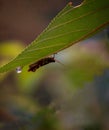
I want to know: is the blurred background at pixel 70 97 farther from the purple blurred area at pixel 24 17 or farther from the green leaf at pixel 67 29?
the purple blurred area at pixel 24 17

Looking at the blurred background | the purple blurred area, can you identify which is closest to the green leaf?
the blurred background

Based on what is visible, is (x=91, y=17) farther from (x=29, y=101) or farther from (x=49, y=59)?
(x=29, y=101)

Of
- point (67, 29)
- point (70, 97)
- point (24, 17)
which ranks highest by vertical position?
point (24, 17)

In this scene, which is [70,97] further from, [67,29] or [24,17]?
[24,17]

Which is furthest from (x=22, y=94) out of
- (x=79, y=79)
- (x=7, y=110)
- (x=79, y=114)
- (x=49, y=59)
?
(x=49, y=59)

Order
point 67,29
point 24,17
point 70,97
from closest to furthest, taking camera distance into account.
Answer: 1. point 67,29
2. point 70,97
3. point 24,17

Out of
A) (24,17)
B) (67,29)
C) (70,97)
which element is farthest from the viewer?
(24,17)

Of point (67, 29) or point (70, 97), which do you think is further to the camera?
point (70, 97)

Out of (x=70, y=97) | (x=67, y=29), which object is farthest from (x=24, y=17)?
(x=67, y=29)

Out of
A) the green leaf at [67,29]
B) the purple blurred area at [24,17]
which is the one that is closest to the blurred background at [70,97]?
the green leaf at [67,29]
